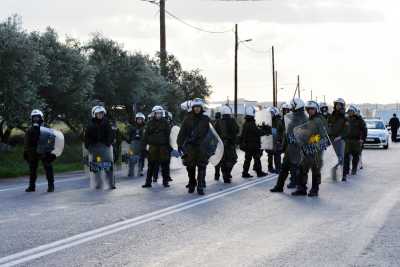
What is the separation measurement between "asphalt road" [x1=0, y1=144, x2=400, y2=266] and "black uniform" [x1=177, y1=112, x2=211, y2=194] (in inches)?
19.9

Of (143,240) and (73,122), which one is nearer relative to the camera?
(143,240)

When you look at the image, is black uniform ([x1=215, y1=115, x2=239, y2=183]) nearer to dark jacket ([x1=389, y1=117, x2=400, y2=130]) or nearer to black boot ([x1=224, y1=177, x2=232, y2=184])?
black boot ([x1=224, y1=177, x2=232, y2=184])

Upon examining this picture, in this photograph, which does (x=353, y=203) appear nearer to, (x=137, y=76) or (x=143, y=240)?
(x=143, y=240)

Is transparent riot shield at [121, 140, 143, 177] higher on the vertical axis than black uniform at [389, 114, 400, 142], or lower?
lower

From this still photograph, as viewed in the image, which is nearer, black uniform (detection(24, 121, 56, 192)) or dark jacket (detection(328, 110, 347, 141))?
black uniform (detection(24, 121, 56, 192))

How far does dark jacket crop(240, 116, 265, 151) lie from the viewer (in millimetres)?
16875

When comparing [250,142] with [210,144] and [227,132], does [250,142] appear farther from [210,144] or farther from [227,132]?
[210,144]

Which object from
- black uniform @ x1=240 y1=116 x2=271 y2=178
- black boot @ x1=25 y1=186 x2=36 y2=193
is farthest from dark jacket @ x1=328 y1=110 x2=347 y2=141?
black boot @ x1=25 y1=186 x2=36 y2=193

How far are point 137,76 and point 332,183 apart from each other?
23.5 m

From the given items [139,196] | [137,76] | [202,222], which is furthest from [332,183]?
[137,76]

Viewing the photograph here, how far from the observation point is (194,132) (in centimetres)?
1309

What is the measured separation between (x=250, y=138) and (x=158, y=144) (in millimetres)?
2965

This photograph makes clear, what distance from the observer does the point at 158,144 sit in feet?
48.3

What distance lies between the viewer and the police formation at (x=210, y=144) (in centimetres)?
1298
